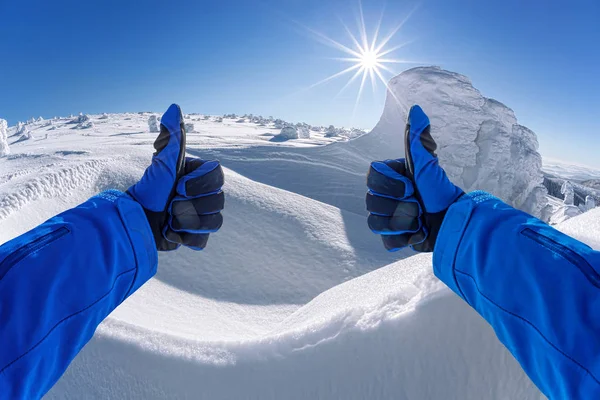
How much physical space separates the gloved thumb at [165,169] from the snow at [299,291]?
832mm

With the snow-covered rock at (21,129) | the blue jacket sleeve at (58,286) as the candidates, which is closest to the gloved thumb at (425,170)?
the blue jacket sleeve at (58,286)

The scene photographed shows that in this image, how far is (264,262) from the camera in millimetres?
4359

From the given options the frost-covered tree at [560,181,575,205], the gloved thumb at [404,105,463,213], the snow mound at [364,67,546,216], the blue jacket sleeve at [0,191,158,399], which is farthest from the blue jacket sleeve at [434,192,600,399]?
the frost-covered tree at [560,181,575,205]

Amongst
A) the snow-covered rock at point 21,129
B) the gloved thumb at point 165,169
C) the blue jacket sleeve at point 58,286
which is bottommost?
the snow-covered rock at point 21,129

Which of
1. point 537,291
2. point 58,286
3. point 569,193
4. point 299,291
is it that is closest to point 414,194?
point 537,291

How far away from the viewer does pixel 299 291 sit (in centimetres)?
412

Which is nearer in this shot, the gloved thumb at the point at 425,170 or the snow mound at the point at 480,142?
the gloved thumb at the point at 425,170

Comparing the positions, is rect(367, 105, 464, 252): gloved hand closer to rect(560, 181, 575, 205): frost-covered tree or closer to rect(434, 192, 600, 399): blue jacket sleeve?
rect(434, 192, 600, 399): blue jacket sleeve

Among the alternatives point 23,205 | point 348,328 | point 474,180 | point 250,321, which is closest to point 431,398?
point 348,328

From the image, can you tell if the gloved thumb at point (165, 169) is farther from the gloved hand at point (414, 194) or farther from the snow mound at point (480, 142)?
the snow mound at point (480, 142)

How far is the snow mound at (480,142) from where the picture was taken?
8.48 meters

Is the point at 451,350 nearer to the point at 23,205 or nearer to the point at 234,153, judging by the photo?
the point at 23,205

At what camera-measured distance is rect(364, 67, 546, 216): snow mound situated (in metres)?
8.48

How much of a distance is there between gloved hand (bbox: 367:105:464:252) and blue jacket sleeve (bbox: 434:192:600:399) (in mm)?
550
